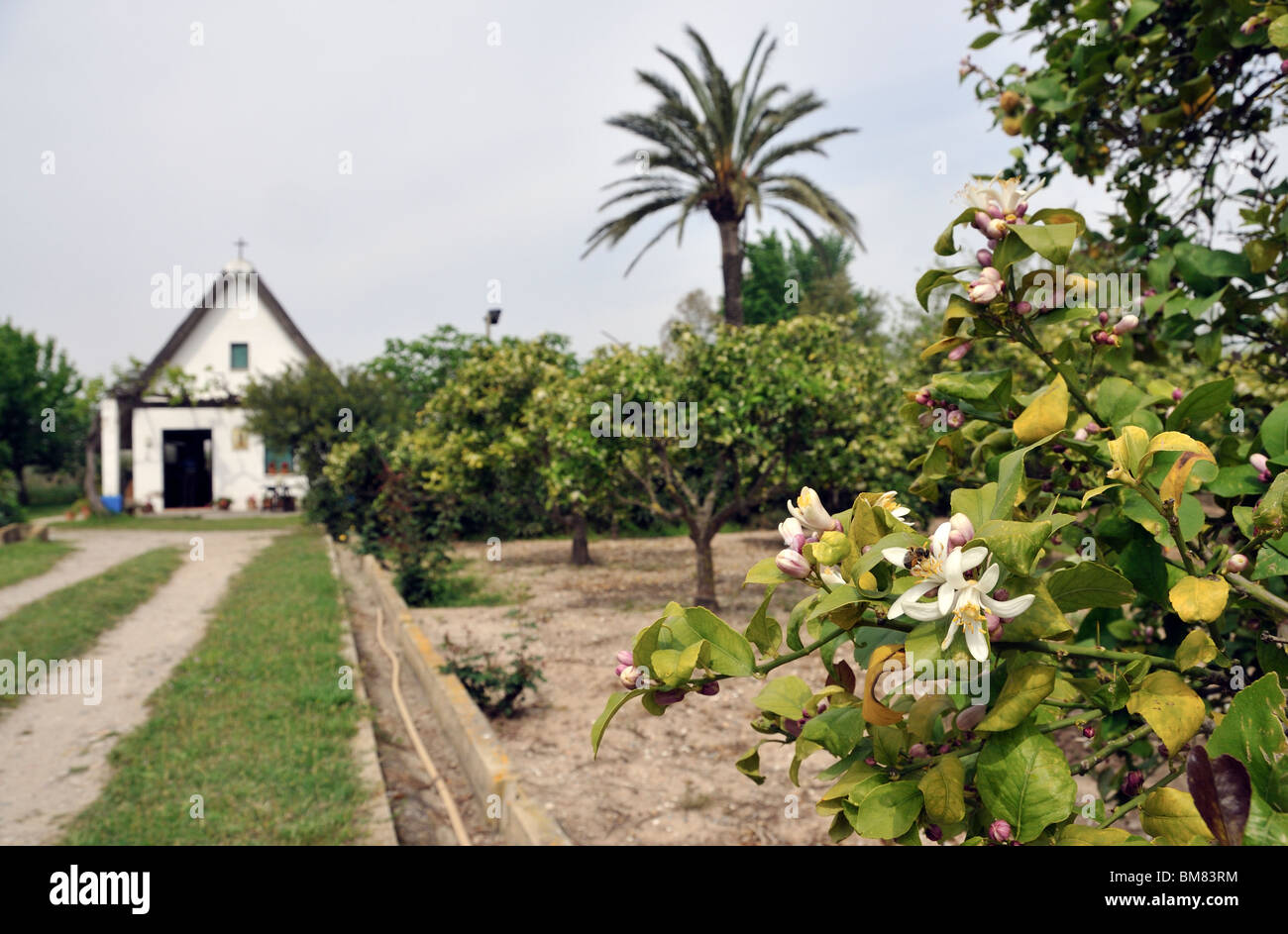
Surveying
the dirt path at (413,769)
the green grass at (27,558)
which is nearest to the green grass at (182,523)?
the green grass at (27,558)

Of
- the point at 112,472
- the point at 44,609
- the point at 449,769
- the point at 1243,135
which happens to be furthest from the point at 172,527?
the point at 1243,135

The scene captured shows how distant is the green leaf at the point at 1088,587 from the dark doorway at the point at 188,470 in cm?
2811

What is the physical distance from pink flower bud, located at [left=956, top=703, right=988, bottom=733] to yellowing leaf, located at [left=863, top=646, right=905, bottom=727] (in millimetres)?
73

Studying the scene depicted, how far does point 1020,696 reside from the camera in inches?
30.7

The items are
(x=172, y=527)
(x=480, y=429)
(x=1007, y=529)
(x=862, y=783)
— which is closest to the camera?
(x=1007, y=529)

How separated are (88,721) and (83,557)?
10.3m

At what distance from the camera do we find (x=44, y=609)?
8.84 m

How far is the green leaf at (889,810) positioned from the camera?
2.63 ft

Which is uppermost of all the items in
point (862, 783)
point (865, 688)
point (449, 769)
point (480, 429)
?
point (480, 429)

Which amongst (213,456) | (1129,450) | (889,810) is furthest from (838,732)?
(213,456)

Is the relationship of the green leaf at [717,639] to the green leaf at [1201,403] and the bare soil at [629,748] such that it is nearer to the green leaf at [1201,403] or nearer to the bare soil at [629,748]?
the green leaf at [1201,403]

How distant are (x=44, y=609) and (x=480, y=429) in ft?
18.1
